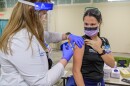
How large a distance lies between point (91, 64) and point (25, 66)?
825 millimetres

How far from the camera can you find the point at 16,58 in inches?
41.9

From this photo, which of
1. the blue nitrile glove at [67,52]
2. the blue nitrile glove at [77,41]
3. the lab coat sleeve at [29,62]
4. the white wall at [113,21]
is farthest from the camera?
the white wall at [113,21]

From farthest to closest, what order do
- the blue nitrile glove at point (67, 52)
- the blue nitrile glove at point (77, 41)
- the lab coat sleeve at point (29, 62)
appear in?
the blue nitrile glove at point (77, 41) → the blue nitrile glove at point (67, 52) → the lab coat sleeve at point (29, 62)

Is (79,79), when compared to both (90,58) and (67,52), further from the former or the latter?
(67,52)

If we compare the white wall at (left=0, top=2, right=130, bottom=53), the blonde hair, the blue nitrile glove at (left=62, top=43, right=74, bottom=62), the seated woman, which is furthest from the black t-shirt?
the white wall at (left=0, top=2, right=130, bottom=53)

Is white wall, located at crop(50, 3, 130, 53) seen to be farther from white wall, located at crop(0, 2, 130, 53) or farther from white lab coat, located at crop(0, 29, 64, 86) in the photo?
white lab coat, located at crop(0, 29, 64, 86)

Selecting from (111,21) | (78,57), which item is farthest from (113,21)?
(78,57)

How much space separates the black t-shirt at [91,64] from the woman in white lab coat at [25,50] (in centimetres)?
55

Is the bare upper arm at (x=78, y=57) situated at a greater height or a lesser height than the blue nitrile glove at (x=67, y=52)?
lesser

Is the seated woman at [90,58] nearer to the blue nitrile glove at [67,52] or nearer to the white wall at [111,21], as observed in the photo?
the blue nitrile glove at [67,52]

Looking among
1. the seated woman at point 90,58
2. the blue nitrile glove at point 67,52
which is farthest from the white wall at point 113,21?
the blue nitrile glove at point 67,52

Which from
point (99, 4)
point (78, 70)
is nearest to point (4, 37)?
point (78, 70)

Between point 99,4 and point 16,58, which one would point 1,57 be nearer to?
point 16,58

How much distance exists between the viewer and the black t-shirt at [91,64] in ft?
5.60
